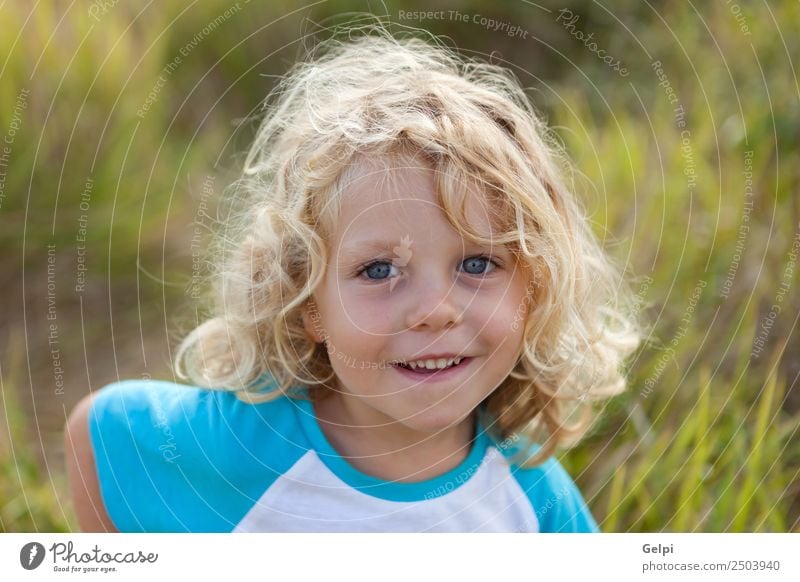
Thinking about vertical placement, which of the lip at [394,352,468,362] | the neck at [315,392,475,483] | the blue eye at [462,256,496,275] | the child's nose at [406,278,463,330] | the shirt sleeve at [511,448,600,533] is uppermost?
the blue eye at [462,256,496,275]

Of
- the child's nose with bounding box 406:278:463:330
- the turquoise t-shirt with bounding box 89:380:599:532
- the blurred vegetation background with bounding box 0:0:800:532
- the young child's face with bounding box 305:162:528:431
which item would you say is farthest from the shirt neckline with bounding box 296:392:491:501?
the blurred vegetation background with bounding box 0:0:800:532

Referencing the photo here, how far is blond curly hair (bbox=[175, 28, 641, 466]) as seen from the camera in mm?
1018

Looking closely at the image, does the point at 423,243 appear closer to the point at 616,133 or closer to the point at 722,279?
the point at 722,279

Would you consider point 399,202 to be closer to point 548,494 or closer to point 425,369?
point 425,369

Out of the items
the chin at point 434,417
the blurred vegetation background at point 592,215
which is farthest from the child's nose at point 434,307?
the blurred vegetation background at point 592,215

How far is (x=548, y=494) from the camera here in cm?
119

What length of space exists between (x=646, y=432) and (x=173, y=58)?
4.79ft

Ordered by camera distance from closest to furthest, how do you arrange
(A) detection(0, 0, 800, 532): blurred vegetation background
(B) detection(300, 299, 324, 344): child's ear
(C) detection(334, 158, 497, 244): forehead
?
1. (C) detection(334, 158, 497, 244): forehead
2. (B) detection(300, 299, 324, 344): child's ear
3. (A) detection(0, 0, 800, 532): blurred vegetation background

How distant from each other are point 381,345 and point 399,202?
0.52 feet

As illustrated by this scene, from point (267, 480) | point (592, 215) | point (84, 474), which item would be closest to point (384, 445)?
point (267, 480)

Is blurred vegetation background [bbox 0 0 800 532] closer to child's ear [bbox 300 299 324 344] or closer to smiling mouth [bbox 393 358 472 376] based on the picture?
child's ear [bbox 300 299 324 344]

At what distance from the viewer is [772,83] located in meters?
1.86
